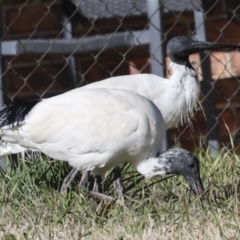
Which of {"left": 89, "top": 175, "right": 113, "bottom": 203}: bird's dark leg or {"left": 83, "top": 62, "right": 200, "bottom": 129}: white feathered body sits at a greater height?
{"left": 83, "top": 62, "right": 200, "bottom": 129}: white feathered body

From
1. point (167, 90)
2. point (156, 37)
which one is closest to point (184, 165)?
point (167, 90)

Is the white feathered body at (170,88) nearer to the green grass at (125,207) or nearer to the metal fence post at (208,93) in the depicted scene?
the green grass at (125,207)

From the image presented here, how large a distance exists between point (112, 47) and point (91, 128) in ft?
4.01

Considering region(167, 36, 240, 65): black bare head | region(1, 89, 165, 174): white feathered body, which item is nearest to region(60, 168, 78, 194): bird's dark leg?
region(1, 89, 165, 174): white feathered body

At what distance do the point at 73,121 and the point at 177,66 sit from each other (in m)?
0.89

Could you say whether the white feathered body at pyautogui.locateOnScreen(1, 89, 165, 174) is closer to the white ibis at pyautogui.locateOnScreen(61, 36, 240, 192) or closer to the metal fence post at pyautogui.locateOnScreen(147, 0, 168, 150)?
the white ibis at pyautogui.locateOnScreen(61, 36, 240, 192)

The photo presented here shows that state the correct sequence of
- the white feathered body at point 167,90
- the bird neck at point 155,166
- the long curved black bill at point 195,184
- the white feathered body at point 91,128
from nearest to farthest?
the white feathered body at point 91,128 → the long curved black bill at point 195,184 → the bird neck at point 155,166 → the white feathered body at point 167,90

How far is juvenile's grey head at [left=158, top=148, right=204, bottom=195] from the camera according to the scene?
4.61 metres

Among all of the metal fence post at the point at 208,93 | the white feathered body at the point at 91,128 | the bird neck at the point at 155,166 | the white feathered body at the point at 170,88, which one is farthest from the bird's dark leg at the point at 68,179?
the metal fence post at the point at 208,93

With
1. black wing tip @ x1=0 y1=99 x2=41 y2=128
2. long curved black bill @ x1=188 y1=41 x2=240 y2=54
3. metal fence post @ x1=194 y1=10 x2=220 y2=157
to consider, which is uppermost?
long curved black bill @ x1=188 y1=41 x2=240 y2=54

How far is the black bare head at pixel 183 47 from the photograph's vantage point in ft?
16.8

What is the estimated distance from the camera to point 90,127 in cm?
447

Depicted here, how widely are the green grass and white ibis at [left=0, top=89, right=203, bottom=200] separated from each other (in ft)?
0.53

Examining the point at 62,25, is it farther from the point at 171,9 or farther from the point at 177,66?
the point at 177,66
